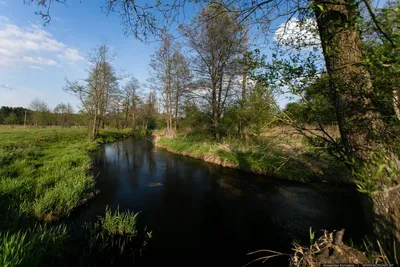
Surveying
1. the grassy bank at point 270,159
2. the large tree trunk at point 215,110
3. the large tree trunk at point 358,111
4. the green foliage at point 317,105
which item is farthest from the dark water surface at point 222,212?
the large tree trunk at point 215,110

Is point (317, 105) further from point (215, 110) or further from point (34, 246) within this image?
point (215, 110)

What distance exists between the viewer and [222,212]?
6102mm

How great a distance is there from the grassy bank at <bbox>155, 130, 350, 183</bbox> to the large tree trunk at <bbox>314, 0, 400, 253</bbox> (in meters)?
2.58

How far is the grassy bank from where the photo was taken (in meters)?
7.99

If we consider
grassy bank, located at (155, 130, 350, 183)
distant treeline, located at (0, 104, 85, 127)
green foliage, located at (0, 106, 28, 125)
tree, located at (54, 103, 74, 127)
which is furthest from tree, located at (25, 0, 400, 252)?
green foliage, located at (0, 106, 28, 125)

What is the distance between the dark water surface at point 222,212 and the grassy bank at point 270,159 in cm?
65

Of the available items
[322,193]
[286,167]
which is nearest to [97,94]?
[286,167]

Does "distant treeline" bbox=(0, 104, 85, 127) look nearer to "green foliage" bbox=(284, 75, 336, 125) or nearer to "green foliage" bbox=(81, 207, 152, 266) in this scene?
"green foliage" bbox=(81, 207, 152, 266)

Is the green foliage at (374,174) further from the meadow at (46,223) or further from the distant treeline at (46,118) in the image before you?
the distant treeline at (46,118)

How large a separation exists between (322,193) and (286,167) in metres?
2.26

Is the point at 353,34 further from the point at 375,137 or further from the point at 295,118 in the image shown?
the point at 295,118

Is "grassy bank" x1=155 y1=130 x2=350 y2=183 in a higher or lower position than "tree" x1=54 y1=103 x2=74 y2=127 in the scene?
lower

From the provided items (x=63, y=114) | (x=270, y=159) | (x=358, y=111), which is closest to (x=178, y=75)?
(x=270, y=159)

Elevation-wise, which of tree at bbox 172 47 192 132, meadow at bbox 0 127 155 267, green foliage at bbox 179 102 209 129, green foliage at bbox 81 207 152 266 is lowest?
green foliage at bbox 81 207 152 266
